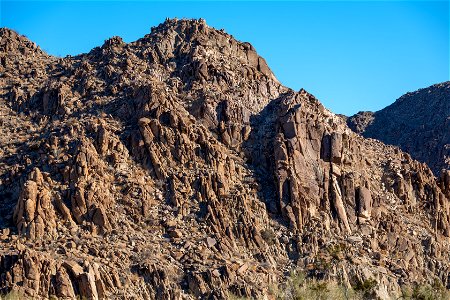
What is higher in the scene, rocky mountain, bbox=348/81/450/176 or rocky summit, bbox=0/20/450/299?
rocky mountain, bbox=348/81/450/176

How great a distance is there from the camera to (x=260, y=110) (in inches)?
3787

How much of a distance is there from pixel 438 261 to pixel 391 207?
795 cm

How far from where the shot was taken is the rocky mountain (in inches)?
5699

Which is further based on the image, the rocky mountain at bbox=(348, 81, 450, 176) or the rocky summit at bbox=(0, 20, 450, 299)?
the rocky mountain at bbox=(348, 81, 450, 176)

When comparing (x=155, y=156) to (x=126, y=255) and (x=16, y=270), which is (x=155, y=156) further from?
(x=16, y=270)

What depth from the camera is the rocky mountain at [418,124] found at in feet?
475

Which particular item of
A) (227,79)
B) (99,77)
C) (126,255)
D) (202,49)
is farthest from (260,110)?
(126,255)

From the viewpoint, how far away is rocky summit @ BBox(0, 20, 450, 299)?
7469 cm

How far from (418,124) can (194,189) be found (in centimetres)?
8506

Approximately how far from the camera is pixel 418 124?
15950 centimetres

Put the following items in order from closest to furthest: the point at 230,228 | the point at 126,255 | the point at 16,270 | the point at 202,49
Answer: the point at 16,270, the point at 126,255, the point at 230,228, the point at 202,49

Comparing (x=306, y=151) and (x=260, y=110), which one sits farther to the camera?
(x=260, y=110)

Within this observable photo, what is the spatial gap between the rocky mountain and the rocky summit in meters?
41.6

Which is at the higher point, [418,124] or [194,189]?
[418,124]
